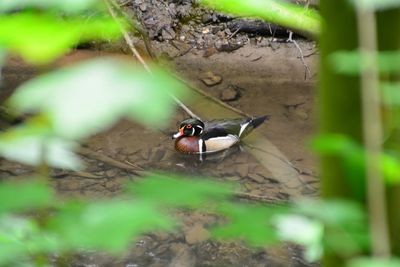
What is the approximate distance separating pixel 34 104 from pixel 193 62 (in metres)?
5.89

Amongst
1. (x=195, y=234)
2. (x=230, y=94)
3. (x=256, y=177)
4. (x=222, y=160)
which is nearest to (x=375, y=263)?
(x=195, y=234)

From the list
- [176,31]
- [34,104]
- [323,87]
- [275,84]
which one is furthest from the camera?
[176,31]

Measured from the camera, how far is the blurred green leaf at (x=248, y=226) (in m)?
0.69

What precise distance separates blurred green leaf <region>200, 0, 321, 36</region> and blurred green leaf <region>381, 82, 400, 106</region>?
0.58 ft

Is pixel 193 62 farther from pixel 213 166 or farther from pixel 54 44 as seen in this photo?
pixel 54 44

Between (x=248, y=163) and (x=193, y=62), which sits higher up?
(x=193, y=62)

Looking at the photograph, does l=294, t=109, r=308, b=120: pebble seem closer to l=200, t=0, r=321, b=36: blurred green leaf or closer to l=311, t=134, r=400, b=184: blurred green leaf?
l=200, t=0, r=321, b=36: blurred green leaf

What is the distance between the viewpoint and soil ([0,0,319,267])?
4.19m

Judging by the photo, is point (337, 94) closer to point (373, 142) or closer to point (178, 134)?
point (373, 142)

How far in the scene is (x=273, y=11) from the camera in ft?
2.89

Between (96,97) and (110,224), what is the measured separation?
0.58ft

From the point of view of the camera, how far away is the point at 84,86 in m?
0.47

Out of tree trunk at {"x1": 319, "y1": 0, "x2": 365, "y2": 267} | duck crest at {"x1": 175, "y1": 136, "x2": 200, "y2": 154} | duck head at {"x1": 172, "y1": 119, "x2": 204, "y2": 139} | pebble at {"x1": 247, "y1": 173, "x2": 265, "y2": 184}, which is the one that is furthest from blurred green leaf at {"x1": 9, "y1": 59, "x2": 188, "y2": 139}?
duck head at {"x1": 172, "y1": 119, "x2": 204, "y2": 139}

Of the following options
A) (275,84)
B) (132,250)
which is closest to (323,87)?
(132,250)
